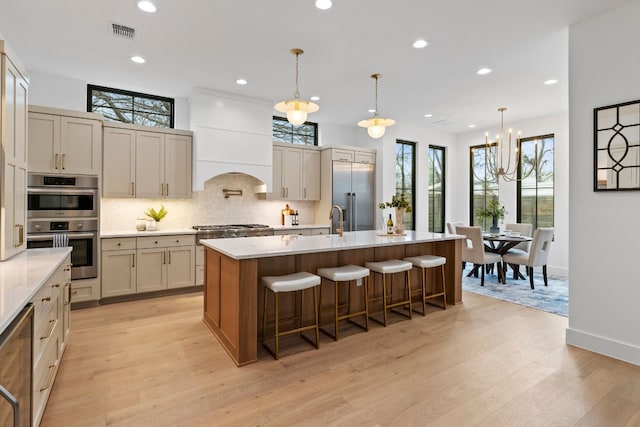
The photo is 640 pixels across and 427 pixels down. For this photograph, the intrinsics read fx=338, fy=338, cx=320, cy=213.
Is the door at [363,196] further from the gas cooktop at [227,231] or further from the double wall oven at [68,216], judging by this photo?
the double wall oven at [68,216]

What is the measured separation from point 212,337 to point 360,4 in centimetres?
333

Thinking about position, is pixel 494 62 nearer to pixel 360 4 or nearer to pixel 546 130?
pixel 360 4

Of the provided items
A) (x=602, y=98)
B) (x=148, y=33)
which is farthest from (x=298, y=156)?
(x=602, y=98)

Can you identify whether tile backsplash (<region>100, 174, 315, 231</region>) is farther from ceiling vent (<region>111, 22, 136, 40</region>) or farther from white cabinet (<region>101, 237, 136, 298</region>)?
ceiling vent (<region>111, 22, 136, 40</region>)

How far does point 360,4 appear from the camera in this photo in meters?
2.89

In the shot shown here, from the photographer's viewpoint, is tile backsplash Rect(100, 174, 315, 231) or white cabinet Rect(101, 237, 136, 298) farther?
tile backsplash Rect(100, 174, 315, 231)

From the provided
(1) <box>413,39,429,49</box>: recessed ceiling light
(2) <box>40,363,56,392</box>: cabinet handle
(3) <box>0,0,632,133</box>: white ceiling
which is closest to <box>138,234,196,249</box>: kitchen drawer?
(3) <box>0,0,632,133</box>: white ceiling

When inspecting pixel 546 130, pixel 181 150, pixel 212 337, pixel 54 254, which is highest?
pixel 546 130

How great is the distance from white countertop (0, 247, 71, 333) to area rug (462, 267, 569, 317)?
496 cm

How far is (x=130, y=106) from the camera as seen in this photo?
16.7ft

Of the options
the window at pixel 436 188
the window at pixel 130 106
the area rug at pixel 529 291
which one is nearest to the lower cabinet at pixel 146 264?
the window at pixel 130 106

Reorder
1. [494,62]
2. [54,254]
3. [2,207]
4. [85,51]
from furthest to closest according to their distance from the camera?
[494,62], [85,51], [54,254], [2,207]

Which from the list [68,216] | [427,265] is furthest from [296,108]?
[68,216]

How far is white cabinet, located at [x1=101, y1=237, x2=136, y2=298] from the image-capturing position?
431 centimetres
